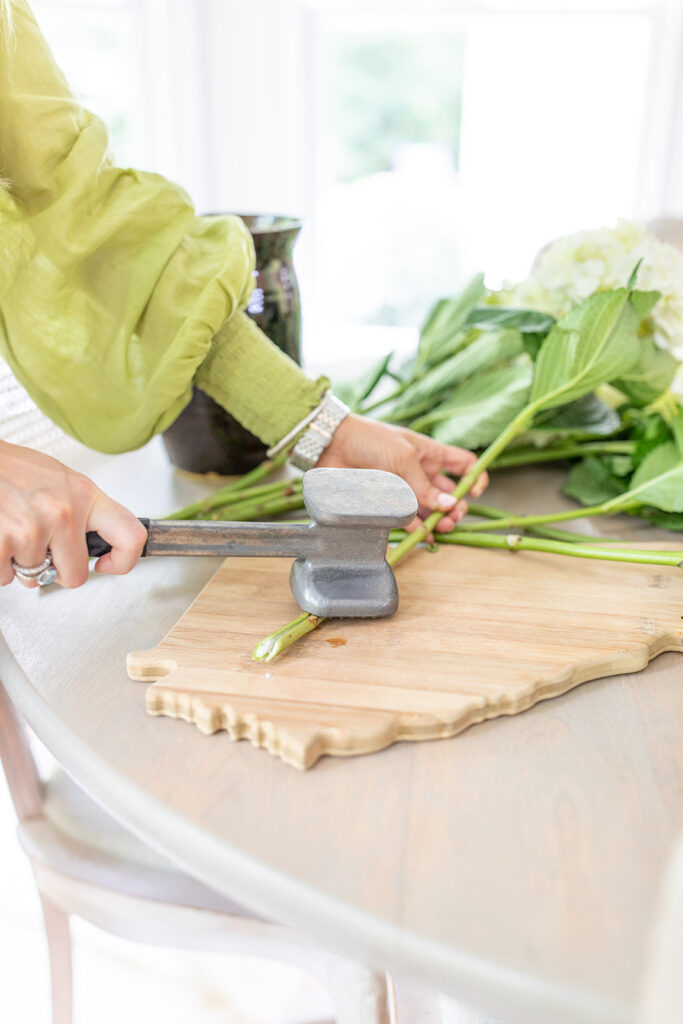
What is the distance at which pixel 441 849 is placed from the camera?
1.33 feet

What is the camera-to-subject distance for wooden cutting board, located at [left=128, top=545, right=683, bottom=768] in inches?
19.1

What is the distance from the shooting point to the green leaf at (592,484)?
2.80 ft

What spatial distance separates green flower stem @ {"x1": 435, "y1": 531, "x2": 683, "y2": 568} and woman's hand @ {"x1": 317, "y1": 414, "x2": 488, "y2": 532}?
2.1 inches

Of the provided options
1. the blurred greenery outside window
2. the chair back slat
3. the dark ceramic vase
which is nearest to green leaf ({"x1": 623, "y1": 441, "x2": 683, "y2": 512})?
the dark ceramic vase

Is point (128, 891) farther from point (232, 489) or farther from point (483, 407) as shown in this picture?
point (483, 407)

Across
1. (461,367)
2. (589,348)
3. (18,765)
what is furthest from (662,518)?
(18,765)

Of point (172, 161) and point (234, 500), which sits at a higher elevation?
point (172, 161)

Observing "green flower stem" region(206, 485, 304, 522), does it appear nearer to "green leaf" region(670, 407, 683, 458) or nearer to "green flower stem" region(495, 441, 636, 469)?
"green flower stem" region(495, 441, 636, 469)

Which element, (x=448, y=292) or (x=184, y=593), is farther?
(x=448, y=292)

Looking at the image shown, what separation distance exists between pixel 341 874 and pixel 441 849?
0.16 feet

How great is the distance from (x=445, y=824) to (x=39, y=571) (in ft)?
1.03

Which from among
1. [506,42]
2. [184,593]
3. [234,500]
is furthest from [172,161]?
[184,593]

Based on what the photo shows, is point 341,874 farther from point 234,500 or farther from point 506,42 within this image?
point 506,42

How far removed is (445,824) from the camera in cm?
42
